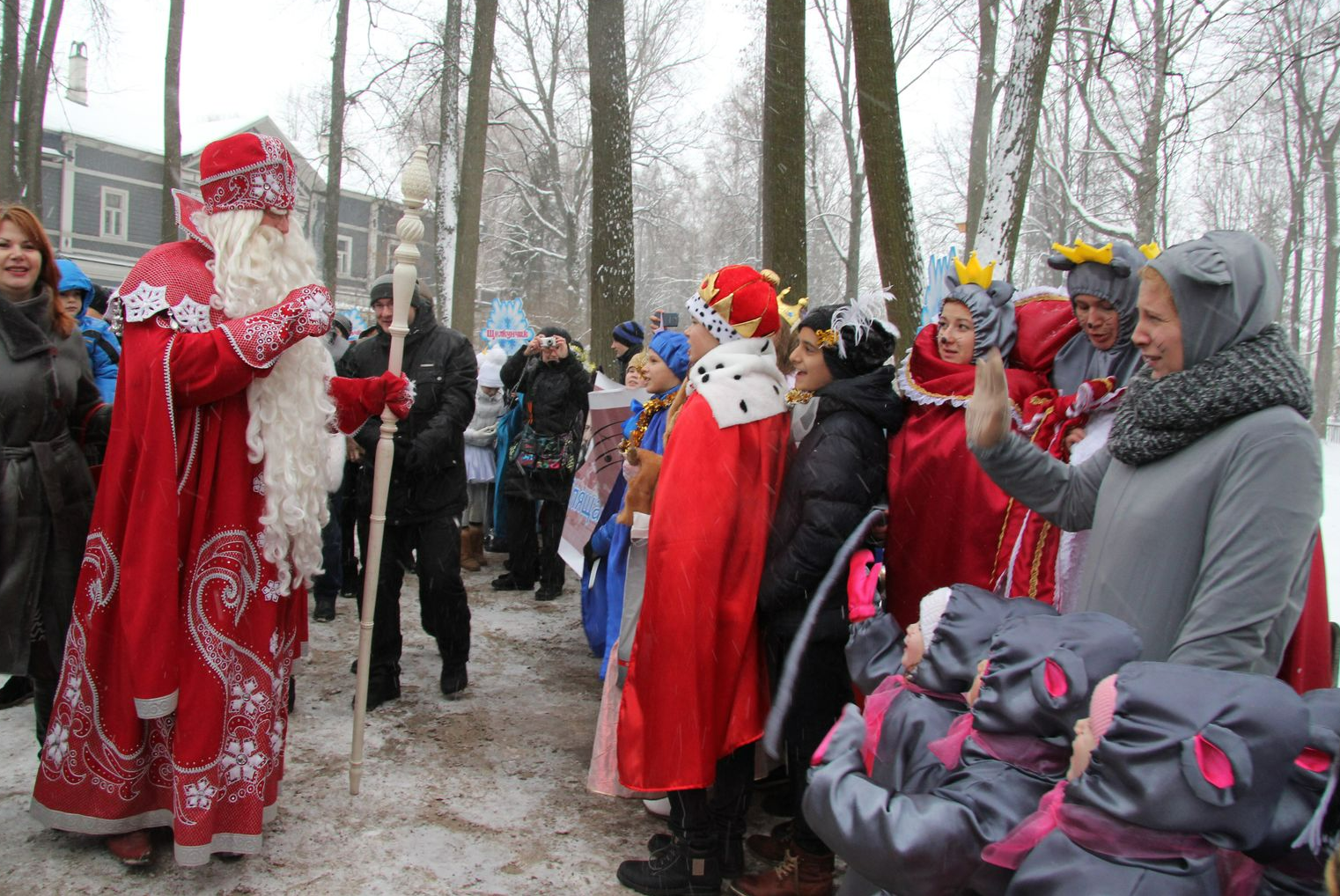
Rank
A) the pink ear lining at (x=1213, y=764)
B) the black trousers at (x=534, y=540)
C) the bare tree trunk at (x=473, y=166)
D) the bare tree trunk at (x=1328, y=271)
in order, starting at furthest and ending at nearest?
the bare tree trunk at (x=1328, y=271), the bare tree trunk at (x=473, y=166), the black trousers at (x=534, y=540), the pink ear lining at (x=1213, y=764)

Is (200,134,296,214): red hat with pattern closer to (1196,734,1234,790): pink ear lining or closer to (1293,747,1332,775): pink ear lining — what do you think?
(1196,734,1234,790): pink ear lining

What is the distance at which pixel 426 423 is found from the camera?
5012 mm

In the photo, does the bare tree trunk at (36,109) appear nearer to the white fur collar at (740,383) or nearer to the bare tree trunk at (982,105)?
the bare tree trunk at (982,105)

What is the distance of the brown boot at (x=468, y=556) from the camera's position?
827cm

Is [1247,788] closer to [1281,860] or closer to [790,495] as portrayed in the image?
[1281,860]

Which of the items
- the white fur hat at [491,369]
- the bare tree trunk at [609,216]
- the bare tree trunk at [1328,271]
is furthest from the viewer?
the bare tree trunk at [1328,271]

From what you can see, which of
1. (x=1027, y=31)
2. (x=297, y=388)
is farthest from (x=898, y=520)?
(x=1027, y=31)

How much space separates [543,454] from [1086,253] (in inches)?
183

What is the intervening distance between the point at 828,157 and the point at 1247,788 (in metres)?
32.6

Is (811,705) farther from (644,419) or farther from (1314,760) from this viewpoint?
(1314,760)

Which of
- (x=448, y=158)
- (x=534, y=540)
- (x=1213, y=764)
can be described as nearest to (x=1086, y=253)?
(x=1213, y=764)

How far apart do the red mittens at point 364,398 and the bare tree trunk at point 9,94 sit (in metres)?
12.1

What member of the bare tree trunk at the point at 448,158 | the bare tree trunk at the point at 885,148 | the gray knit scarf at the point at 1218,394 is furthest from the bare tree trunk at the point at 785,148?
the bare tree trunk at the point at 448,158

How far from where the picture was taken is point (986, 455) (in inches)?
104
